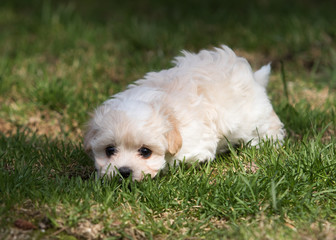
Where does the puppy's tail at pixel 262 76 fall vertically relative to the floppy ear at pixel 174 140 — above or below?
above

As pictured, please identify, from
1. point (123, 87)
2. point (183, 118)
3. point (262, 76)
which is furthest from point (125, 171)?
point (123, 87)

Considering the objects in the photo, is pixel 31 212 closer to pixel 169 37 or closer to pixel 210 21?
pixel 169 37

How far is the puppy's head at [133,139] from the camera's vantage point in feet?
10.9

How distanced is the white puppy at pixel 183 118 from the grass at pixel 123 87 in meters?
→ 0.15

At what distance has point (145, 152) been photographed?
3436 mm

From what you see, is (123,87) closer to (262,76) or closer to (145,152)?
(262,76)

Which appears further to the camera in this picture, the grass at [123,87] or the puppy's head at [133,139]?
the puppy's head at [133,139]

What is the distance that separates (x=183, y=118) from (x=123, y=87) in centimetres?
198

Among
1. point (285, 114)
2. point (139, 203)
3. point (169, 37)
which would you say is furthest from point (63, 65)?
point (139, 203)

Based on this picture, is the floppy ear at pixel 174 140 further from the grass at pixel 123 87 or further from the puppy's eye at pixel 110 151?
the puppy's eye at pixel 110 151

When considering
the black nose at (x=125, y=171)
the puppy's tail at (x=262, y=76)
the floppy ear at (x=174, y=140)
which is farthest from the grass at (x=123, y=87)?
the puppy's tail at (x=262, y=76)

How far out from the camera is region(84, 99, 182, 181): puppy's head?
3.32 m

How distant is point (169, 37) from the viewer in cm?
654

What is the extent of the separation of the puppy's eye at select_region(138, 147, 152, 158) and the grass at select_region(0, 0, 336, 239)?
0.21 meters
